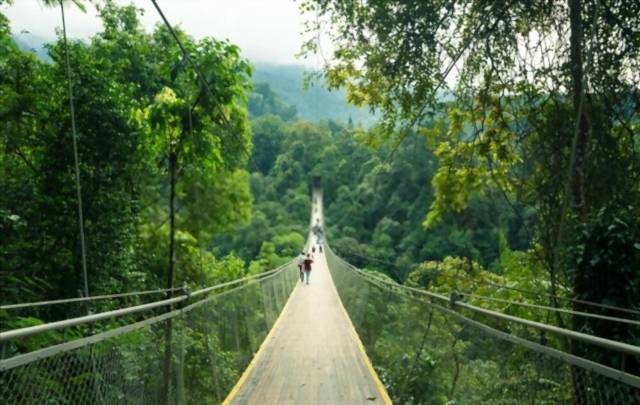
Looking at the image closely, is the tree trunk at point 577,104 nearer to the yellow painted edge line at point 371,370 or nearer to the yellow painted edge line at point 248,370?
the yellow painted edge line at point 371,370

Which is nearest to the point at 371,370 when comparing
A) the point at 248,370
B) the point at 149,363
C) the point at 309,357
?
the point at 309,357

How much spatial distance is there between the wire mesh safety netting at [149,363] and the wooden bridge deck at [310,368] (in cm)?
23

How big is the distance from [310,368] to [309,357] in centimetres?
62

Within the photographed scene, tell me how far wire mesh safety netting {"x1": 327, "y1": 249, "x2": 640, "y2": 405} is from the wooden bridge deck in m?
0.24

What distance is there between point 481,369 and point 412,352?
1.49 metres

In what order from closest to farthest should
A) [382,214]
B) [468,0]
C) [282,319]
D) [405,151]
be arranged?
[468,0], [282,319], [405,151], [382,214]

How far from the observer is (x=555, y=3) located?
5121 millimetres

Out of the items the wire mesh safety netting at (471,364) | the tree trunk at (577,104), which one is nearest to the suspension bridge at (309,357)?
the wire mesh safety netting at (471,364)

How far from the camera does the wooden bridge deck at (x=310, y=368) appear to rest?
435cm

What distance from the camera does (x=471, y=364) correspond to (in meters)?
2.74

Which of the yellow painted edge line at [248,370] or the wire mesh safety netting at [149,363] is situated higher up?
the wire mesh safety netting at [149,363]

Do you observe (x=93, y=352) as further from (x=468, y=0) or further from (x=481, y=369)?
(x=468, y=0)

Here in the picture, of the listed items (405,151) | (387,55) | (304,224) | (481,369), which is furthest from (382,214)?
(481,369)

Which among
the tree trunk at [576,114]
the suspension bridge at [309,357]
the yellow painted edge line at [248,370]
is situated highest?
the tree trunk at [576,114]
